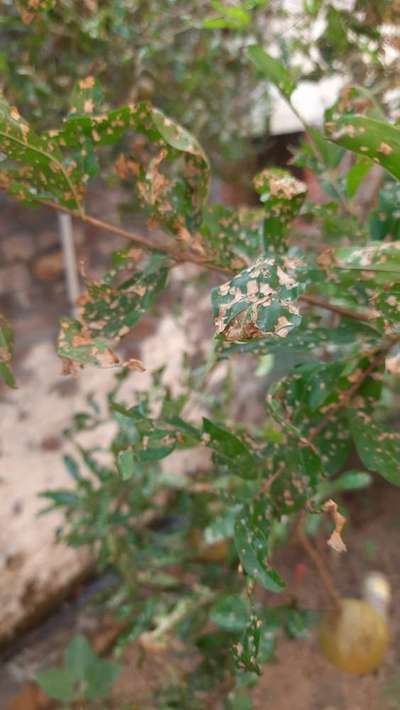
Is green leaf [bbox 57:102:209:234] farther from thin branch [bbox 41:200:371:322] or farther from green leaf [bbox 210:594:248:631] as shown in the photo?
green leaf [bbox 210:594:248:631]

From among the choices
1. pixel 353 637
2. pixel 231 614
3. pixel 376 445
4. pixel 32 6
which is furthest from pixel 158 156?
pixel 353 637

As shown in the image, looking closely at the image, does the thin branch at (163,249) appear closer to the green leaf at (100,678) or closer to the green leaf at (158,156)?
the green leaf at (158,156)

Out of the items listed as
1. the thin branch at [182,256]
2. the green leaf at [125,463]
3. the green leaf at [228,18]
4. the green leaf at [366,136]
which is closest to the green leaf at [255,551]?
the green leaf at [125,463]

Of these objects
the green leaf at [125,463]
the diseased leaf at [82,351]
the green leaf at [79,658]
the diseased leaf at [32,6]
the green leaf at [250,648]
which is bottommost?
the green leaf at [79,658]

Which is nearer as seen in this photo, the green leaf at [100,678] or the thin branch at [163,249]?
the thin branch at [163,249]

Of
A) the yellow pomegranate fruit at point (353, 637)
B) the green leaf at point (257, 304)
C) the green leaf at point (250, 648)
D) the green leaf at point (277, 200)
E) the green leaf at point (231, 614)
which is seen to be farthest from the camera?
the yellow pomegranate fruit at point (353, 637)

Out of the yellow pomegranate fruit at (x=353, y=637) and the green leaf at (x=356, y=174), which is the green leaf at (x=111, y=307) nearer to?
the green leaf at (x=356, y=174)

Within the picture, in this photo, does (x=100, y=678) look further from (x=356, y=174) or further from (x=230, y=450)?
(x=356, y=174)

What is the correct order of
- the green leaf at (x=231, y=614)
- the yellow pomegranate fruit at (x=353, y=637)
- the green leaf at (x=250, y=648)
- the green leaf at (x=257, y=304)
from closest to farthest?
the green leaf at (x=257, y=304)
the green leaf at (x=250, y=648)
the green leaf at (x=231, y=614)
the yellow pomegranate fruit at (x=353, y=637)

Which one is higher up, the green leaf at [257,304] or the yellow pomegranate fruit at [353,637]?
the green leaf at [257,304]
